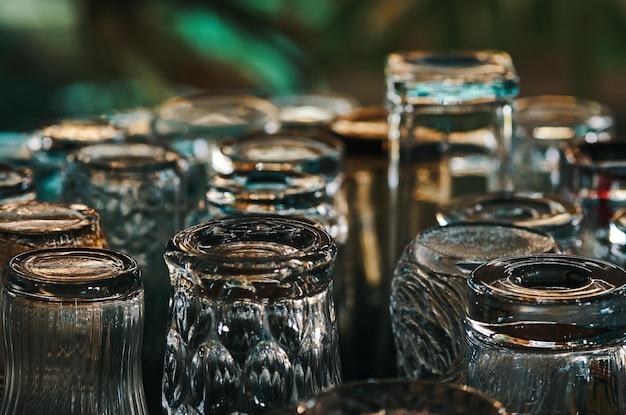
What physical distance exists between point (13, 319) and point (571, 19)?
134 centimetres

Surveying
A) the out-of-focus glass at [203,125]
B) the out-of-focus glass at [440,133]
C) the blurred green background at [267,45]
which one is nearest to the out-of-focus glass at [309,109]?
the out-of-focus glass at [203,125]

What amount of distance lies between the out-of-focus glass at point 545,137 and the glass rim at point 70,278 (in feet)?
0.98

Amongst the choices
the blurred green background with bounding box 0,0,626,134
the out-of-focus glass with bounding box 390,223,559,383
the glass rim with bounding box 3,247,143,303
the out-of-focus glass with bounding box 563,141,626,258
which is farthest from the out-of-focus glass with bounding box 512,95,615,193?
the blurred green background with bounding box 0,0,626,134

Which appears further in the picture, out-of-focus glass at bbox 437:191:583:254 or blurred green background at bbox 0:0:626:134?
blurred green background at bbox 0:0:626:134

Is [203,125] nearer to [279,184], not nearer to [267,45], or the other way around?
[279,184]

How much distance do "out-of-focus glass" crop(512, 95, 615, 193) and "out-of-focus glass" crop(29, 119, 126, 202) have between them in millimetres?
215

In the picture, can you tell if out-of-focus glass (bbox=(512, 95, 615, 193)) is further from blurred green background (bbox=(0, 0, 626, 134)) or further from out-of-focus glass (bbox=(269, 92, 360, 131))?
blurred green background (bbox=(0, 0, 626, 134))

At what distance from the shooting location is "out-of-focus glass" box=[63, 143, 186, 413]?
0.47m

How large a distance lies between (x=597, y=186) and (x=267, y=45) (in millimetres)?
1166

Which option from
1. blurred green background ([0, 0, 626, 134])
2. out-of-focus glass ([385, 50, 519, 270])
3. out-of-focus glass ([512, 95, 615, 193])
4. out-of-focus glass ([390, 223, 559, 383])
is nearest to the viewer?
out-of-focus glass ([390, 223, 559, 383])

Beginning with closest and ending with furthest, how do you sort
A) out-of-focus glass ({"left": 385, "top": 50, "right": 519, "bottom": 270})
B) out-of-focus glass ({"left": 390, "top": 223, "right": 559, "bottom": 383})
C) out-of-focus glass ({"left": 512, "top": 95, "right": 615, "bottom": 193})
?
out-of-focus glass ({"left": 390, "top": 223, "right": 559, "bottom": 383}), out-of-focus glass ({"left": 385, "top": 50, "right": 519, "bottom": 270}), out-of-focus glass ({"left": 512, "top": 95, "right": 615, "bottom": 193})

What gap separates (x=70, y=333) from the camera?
1.07ft

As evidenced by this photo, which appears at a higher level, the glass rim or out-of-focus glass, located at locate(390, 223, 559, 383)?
the glass rim

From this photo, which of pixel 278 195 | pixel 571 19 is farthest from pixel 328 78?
pixel 278 195
